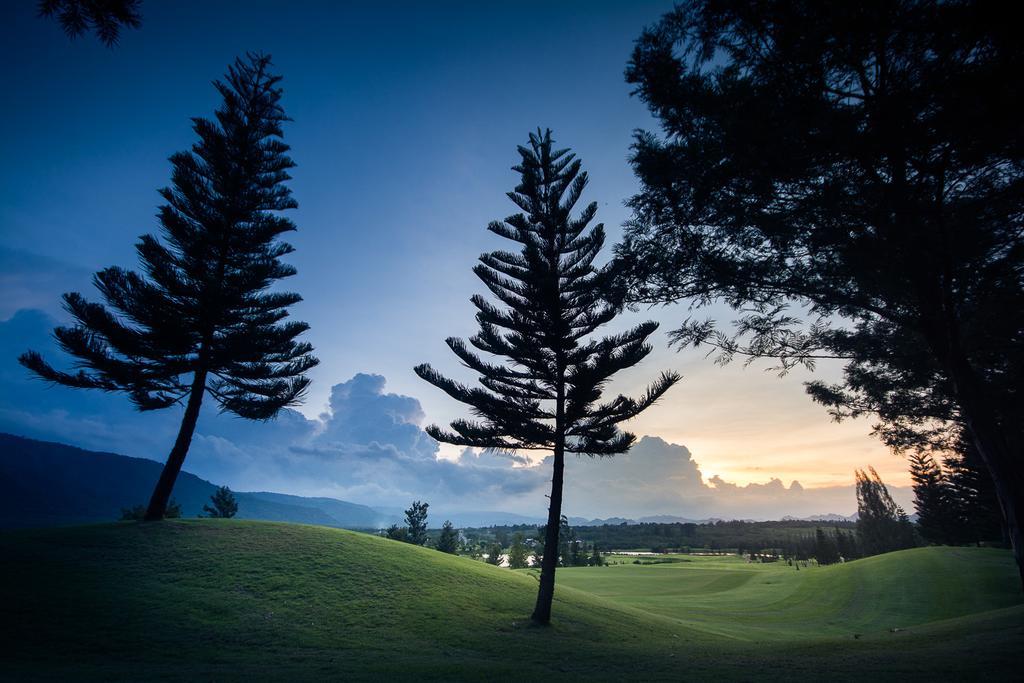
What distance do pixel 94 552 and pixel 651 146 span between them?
15714 millimetres

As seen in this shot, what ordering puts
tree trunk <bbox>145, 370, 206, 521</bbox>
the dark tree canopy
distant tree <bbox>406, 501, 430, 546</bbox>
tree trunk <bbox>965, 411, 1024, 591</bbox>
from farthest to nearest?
distant tree <bbox>406, 501, 430, 546</bbox> < tree trunk <bbox>145, 370, 206, 521</bbox> < tree trunk <bbox>965, 411, 1024, 591</bbox> < the dark tree canopy

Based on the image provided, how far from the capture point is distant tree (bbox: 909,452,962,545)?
42375mm

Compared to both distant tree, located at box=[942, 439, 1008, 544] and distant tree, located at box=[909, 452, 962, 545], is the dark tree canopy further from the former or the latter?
distant tree, located at box=[909, 452, 962, 545]

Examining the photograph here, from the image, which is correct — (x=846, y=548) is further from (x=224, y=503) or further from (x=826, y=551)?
(x=224, y=503)

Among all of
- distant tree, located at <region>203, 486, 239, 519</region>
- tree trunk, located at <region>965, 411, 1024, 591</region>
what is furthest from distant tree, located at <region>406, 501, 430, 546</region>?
tree trunk, located at <region>965, 411, 1024, 591</region>

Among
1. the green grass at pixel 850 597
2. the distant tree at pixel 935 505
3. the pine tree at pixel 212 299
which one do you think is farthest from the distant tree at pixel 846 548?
the pine tree at pixel 212 299

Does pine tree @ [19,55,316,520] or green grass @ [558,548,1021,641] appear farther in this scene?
green grass @ [558,548,1021,641]

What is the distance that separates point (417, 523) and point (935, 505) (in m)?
59.1

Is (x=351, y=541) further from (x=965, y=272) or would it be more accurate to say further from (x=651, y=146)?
(x=965, y=272)

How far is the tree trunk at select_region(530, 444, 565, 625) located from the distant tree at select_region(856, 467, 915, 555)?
77824 millimetres

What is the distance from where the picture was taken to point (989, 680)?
4500 mm

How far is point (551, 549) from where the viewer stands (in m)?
11.8

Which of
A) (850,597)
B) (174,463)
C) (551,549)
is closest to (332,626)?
(551,549)

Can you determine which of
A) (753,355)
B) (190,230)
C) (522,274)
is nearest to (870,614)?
(753,355)
